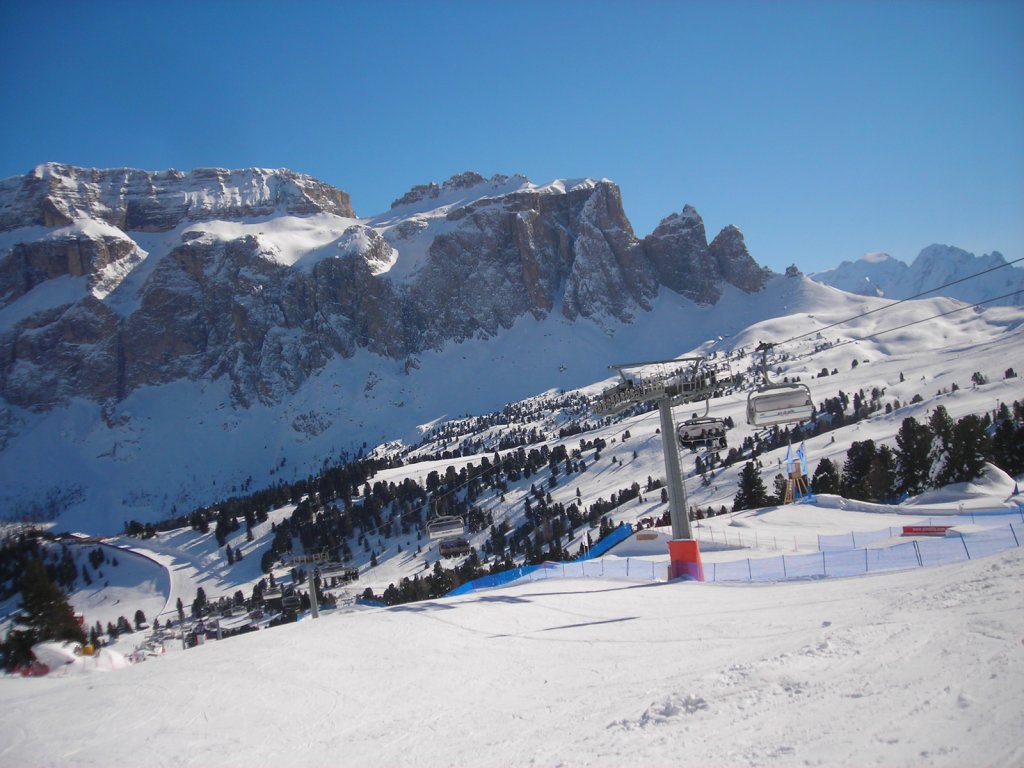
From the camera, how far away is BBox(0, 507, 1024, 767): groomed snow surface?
6.79 meters

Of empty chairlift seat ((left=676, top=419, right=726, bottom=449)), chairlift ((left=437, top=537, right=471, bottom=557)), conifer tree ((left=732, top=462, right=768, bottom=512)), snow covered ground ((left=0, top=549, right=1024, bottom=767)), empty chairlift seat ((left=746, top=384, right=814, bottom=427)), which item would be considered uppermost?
empty chairlift seat ((left=746, top=384, right=814, bottom=427))

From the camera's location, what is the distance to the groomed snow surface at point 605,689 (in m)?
6.79

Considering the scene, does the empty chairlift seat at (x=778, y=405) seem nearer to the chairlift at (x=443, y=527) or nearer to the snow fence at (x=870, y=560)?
the snow fence at (x=870, y=560)

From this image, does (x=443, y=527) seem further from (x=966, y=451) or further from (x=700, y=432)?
(x=966, y=451)

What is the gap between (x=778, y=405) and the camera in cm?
1919

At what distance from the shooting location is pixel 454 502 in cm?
9556

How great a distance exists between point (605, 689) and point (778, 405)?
11.8 m

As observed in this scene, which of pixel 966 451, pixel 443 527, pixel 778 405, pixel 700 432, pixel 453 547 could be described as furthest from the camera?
pixel 966 451

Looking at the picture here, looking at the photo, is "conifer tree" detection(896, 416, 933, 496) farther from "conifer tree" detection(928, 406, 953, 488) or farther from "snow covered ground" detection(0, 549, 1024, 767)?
"snow covered ground" detection(0, 549, 1024, 767)

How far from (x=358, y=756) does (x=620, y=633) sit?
645 centimetres

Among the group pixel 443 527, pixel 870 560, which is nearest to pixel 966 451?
pixel 870 560

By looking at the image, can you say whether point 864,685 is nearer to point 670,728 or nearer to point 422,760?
point 670,728

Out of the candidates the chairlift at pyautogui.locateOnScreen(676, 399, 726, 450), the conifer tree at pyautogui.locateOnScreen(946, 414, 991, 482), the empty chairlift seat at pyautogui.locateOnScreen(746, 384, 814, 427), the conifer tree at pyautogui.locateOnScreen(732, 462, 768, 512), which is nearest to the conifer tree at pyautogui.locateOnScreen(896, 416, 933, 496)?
the conifer tree at pyautogui.locateOnScreen(946, 414, 991, 482)

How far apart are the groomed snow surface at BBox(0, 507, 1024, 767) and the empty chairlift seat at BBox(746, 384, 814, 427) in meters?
4.47
